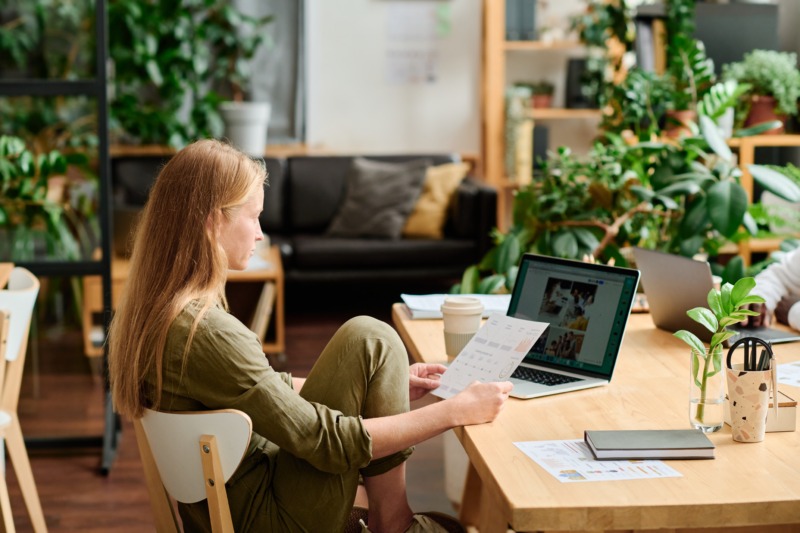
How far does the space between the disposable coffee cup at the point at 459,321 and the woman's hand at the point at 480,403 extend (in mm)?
Result: 382

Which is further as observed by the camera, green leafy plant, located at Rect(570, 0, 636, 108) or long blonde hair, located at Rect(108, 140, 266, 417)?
green leafy plant, located at Rect(570, 0, 636, 108)

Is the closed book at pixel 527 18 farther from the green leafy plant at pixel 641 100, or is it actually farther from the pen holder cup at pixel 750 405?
the pen holder cup at pixel 750 405

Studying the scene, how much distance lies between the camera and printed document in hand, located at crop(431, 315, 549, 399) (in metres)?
1.95

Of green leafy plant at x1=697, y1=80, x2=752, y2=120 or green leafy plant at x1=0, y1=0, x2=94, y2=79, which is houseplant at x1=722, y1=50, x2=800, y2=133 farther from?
green leafy plant at x1=0, y1=0, x2=94, y2=79

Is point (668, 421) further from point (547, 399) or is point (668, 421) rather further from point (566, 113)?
point (566, 113)

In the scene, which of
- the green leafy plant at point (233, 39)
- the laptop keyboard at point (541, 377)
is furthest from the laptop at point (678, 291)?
the green leafy plant at point (233, 39)

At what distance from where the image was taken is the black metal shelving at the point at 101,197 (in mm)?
3562

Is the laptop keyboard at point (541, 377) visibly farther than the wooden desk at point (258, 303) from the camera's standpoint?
No

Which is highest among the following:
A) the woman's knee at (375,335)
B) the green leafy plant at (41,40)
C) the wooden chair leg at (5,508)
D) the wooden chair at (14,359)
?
the green leafy plant at (41,40)

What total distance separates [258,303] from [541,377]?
332 cm

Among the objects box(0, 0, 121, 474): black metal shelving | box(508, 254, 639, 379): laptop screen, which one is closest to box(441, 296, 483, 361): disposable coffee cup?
box(508, 254, 639, 379): laptop screen

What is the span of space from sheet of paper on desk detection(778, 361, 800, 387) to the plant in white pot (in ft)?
15.1

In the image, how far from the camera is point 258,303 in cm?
523

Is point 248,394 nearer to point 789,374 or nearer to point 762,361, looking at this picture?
point 762,361
